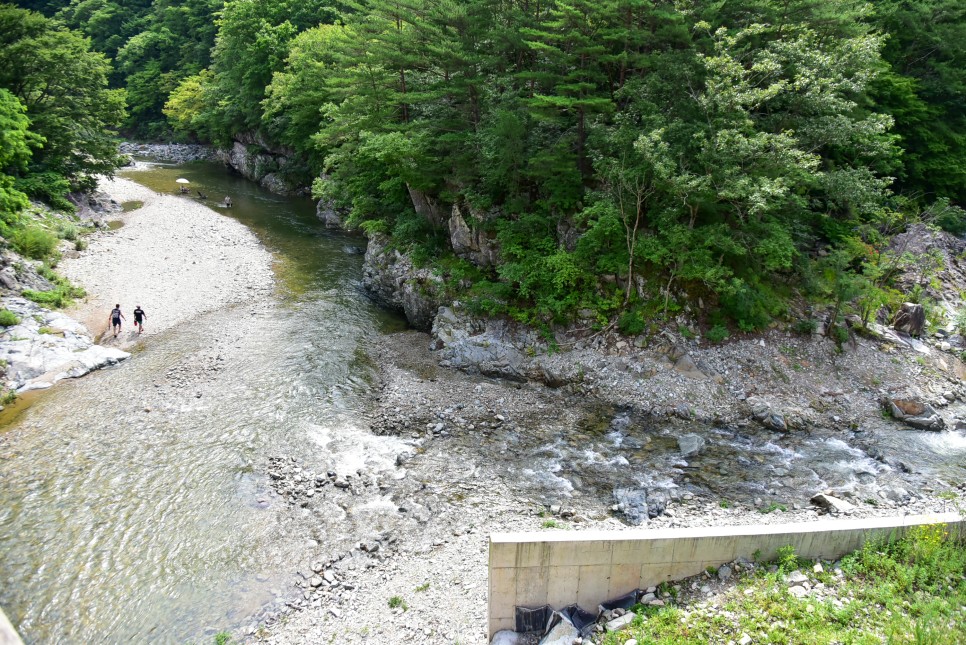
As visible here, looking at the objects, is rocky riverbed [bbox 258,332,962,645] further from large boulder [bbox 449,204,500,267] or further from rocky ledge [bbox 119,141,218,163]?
rocky ledge [bbox 119,141,218,163]

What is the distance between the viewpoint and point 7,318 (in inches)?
704

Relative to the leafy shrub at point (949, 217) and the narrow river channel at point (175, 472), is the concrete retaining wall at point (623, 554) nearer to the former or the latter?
the narrow river channel at point (175, 472)

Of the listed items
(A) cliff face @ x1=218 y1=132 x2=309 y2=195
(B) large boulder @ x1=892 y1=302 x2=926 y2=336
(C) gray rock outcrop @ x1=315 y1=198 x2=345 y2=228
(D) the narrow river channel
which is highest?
(A) cliff face @ x1=218 y1=132 x2=309 y2=195

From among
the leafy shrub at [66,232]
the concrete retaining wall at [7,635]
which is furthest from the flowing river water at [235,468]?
the leafy shrub at [66,232]

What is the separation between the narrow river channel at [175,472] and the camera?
987cm

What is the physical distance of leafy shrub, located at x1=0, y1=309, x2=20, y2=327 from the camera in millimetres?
17844

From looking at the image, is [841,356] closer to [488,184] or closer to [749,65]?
[749,65]

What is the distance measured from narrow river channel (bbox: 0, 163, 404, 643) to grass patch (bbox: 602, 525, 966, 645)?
7.71 metres

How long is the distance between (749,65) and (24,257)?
3065 centimetres

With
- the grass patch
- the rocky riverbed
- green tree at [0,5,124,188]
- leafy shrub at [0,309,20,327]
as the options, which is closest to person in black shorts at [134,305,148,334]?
leafy shrub at [0,309,20,327]

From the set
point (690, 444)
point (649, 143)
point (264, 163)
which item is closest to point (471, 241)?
point (649, 143)

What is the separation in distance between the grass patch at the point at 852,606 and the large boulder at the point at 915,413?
334 inches

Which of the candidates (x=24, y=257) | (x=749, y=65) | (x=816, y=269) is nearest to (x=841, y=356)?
(x=816, y=269)

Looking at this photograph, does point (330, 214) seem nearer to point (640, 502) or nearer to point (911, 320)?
point (640, 502)
